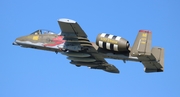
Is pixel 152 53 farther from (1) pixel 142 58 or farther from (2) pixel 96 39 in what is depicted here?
(2) pixel 96 39

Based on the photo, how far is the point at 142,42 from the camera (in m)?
43.0

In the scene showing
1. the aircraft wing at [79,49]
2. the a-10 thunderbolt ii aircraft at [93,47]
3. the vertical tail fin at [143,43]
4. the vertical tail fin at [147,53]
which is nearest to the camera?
the vertical tail fin at [143,43]

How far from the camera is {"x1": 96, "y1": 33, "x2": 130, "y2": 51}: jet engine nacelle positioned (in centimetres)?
4472

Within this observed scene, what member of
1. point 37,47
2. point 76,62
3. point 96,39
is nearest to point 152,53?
point 96,39

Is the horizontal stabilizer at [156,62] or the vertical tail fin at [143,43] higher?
the vertical tail fin at [143,43]

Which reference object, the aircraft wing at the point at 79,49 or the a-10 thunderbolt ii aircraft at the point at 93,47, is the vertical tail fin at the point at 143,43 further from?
the aircraft wing at the point at 79,49

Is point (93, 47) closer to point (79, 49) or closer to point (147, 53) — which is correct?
point (79, 49)

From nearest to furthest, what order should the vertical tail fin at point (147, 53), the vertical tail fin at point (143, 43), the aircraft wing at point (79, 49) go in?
the vertical tail fin at point (143, 43), the vertical tail fin at point (147, 53), the aircraft wing at point (79, 49)

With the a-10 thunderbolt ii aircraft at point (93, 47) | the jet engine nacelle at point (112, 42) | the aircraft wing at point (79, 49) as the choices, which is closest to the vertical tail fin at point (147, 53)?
the a-10 thunderbolt ii aircraft at point (93, 47)

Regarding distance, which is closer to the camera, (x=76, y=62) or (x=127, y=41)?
(x=127, y=41)

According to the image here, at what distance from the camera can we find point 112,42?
44.9 m

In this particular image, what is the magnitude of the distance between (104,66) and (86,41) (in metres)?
7.45

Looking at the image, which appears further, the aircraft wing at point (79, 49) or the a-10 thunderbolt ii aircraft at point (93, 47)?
the aircraft wing at point (79, 49)

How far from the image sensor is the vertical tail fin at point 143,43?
140 feet
